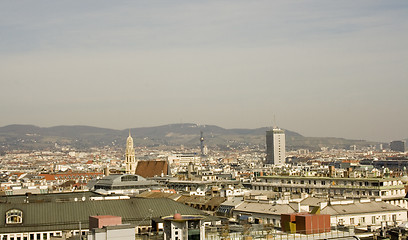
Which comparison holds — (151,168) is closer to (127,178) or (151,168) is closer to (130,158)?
(130,158)

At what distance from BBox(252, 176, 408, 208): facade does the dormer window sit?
1770 inches

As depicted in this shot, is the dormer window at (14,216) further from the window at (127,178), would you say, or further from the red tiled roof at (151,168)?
the red tiled roof at (151,168)

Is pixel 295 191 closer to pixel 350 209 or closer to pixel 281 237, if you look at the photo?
pixel 350 209

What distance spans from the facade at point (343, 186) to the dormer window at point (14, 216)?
4496cm

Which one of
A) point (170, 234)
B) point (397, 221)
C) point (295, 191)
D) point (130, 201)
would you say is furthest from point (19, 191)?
point (170, 234)

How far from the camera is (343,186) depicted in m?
101

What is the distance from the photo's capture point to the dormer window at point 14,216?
175 ft

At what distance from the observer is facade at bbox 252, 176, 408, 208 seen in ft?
308

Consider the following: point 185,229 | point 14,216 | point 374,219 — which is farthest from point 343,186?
point 185,229

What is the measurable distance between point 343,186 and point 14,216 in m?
58.1

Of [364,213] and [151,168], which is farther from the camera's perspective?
[151,168]

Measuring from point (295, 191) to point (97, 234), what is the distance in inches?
2972

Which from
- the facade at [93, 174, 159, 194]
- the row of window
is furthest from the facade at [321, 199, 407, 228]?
the facade at [93, 174, 159, 194]

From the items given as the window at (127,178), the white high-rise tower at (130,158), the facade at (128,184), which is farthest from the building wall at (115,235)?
the white high-rise tower at (130,158)
